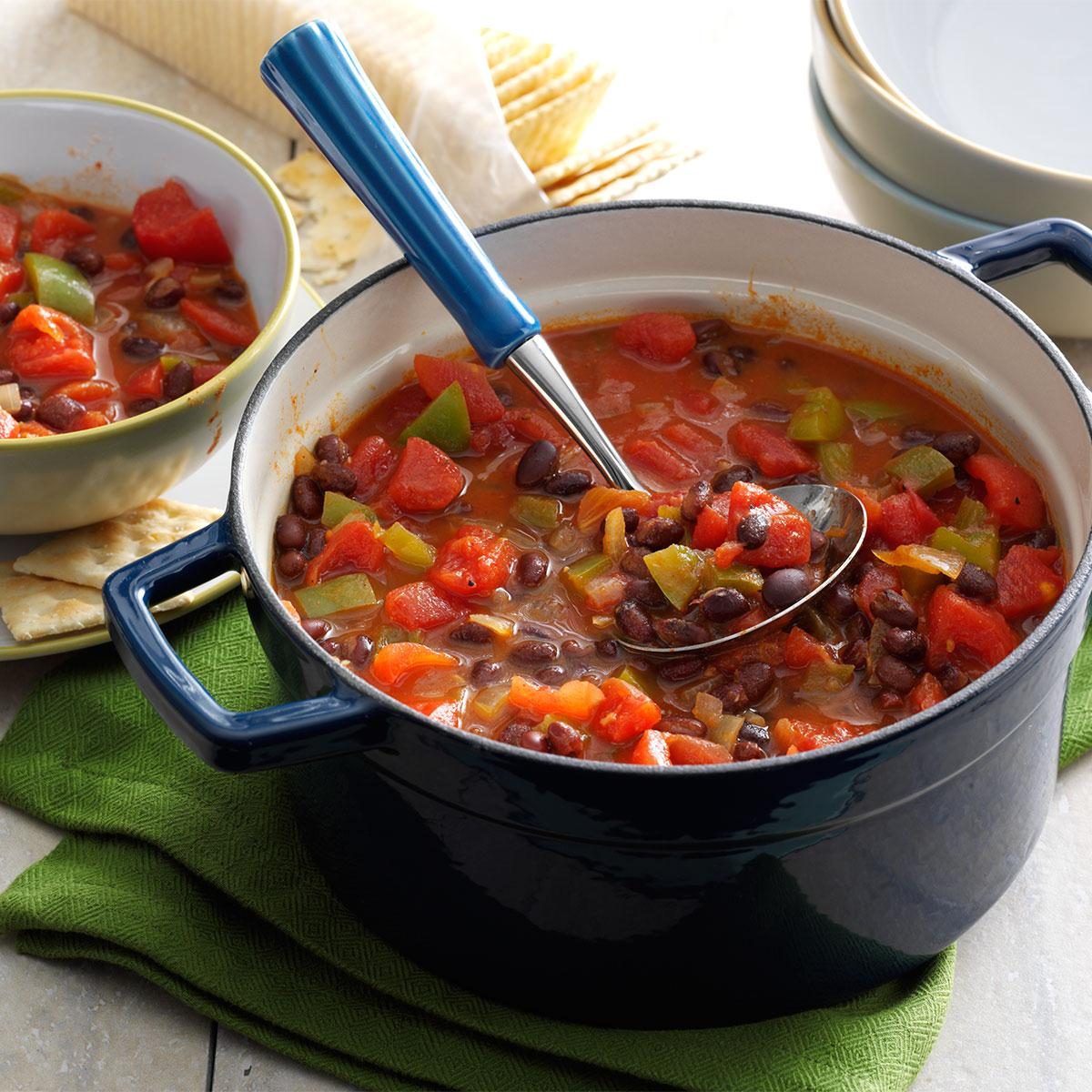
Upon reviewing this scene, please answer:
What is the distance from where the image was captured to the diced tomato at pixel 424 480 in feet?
9.43

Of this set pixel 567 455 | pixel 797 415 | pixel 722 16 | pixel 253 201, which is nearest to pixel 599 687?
pixel 567 455

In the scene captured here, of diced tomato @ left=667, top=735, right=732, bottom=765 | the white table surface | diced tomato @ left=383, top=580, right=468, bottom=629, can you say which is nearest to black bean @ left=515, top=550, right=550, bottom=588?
diced tomato @ left=383, top=580, right=468, bottom=629

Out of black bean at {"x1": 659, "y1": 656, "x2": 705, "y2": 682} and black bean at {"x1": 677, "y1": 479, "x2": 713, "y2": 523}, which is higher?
black bean at {"x1": 677, "y1": 479, "x2": 713, "y2": 523}

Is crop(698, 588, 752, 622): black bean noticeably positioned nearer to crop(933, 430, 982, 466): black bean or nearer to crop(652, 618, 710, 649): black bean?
crop(652, 618, 710, 649): black bean

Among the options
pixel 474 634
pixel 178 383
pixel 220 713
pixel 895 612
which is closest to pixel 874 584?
pixel 895 612

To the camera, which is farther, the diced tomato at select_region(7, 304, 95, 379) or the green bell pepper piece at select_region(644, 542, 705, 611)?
the diced tomato at select_region(7, 304, 95, 379)

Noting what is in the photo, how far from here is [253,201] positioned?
3625 mm

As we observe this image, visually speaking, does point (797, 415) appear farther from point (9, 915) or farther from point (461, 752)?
point (9, 915)

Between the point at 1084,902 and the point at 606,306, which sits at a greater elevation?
the point at 606,306

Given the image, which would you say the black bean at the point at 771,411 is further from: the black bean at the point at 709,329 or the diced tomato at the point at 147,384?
the diced tomato at the point at 147,384

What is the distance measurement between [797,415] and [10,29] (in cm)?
312

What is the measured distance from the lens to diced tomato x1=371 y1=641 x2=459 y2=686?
8.48ft

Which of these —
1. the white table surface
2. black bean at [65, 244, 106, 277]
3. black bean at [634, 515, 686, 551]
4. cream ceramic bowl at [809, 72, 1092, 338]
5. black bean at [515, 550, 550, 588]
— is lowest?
the white table surface

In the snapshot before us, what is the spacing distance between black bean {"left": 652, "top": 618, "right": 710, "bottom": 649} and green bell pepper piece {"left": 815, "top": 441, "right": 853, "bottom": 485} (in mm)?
509
